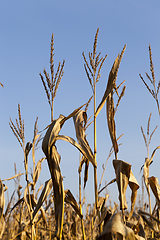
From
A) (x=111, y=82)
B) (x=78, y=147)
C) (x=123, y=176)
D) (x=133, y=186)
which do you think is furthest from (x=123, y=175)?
(x=111, y=82)

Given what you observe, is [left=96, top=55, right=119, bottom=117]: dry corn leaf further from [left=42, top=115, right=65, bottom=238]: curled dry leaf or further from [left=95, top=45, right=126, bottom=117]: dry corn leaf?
[left=42, top=115, right=65, bottom=238]: curled dry leaf

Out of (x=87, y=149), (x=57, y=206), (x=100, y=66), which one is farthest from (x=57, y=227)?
(x=100, y=66)

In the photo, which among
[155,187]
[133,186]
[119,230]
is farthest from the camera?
[155,187]

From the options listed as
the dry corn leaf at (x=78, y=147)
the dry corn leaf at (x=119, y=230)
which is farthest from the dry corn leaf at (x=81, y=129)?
the dry corn leaf at (x=119, y=230)

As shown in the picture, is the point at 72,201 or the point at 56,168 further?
the point at 72,201

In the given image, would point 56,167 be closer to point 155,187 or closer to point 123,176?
point 123,176

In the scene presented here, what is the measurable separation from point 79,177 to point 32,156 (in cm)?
53

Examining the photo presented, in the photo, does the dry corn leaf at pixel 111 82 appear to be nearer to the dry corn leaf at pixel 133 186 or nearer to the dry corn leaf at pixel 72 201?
the dry corn leaf at pixel 133 186

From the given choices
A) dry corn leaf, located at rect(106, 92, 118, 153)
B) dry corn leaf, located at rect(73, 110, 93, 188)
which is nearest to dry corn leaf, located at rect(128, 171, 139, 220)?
dry corn leaf, located at rect(106, 92, 118, 153)

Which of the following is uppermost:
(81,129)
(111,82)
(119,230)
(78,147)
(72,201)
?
(111,82)

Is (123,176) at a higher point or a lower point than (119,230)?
higher

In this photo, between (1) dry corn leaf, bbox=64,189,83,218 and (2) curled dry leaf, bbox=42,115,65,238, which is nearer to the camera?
(2) curled dry leaf, bbox=42,115,65,238

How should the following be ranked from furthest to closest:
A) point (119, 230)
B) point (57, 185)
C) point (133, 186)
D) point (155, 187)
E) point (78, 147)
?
point (155, 187) → point (133, 186) → point (78, 147) → point (57, 185) → point (119, 230)

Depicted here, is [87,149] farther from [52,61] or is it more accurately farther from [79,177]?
[52,61]
